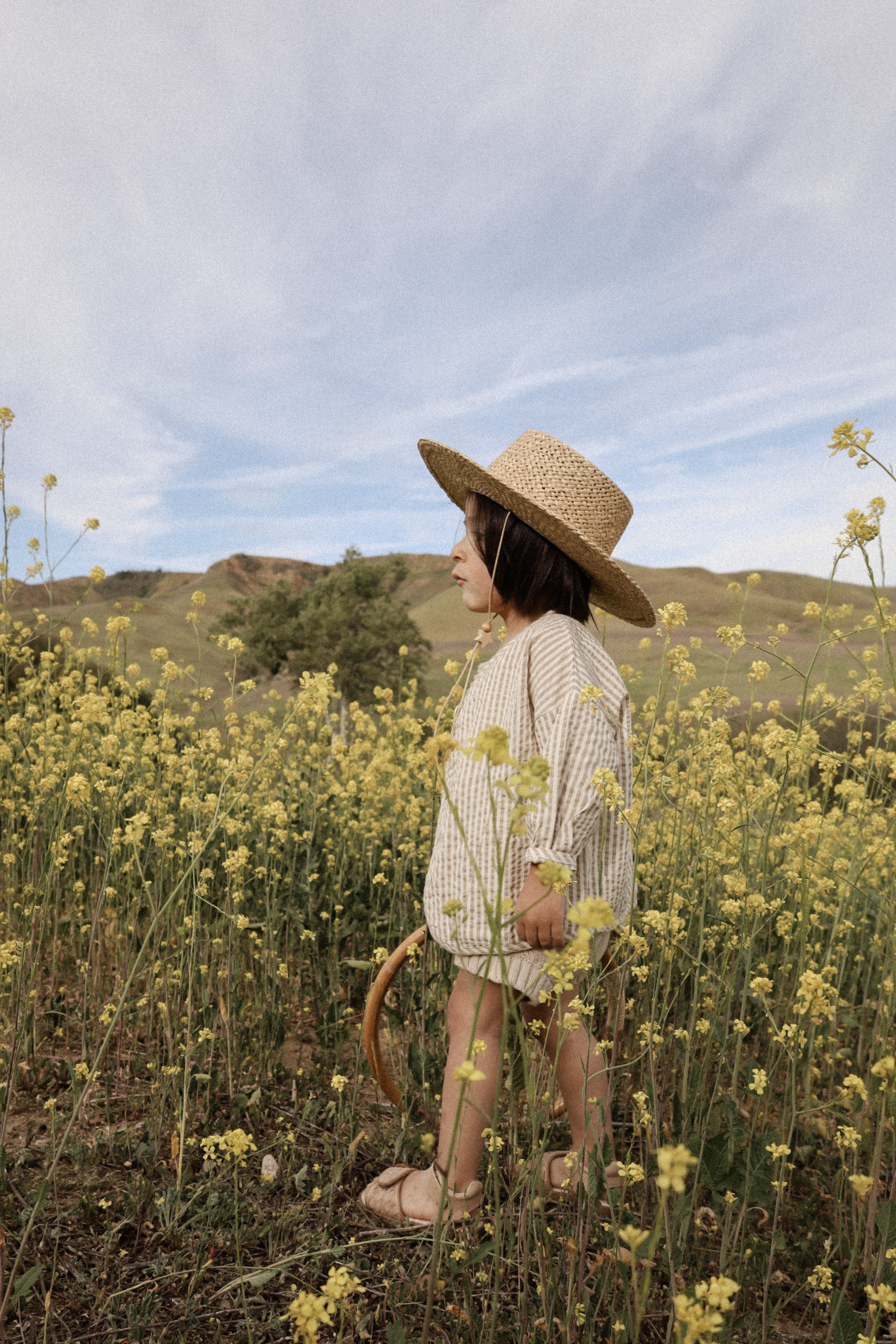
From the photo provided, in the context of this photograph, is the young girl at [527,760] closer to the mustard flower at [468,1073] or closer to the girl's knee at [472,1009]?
the girl's knee at [472,1009]

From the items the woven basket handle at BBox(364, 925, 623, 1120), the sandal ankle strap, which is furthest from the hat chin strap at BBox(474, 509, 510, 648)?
the sandal ankle strap

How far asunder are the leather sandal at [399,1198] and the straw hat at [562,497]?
4.95ft

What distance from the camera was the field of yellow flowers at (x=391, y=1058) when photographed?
158cm

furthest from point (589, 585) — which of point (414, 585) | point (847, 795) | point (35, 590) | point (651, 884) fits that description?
point (414, 585)

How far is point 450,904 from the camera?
1.46 metres

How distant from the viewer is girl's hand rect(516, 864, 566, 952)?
170cm

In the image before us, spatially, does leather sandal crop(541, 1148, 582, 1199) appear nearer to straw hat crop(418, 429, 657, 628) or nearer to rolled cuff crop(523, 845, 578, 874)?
rolled cuff crop(523, 845, 578, 874)

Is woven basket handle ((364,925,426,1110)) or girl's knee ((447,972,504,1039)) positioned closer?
girl's knee ((447,972,504,1039))

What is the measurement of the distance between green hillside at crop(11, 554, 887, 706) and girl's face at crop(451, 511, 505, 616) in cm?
52

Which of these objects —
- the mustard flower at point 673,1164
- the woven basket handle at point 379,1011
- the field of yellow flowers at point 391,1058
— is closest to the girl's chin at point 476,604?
the field of yellow flowers at point 391,1058

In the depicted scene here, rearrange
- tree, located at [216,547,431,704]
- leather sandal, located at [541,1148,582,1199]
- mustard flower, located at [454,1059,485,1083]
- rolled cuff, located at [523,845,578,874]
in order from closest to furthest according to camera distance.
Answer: mustard flower, located at [454,1059,485,1083] < leather sandal, located at [541,1148,582,1199] < rolled cuff, located at [523,845,578,874] < tree, located at [216,547,431,704]

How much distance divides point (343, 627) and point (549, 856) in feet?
76.3

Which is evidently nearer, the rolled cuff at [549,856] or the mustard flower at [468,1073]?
the mustard flower at [468,1073]

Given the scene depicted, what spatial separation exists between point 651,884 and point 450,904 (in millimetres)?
1805
